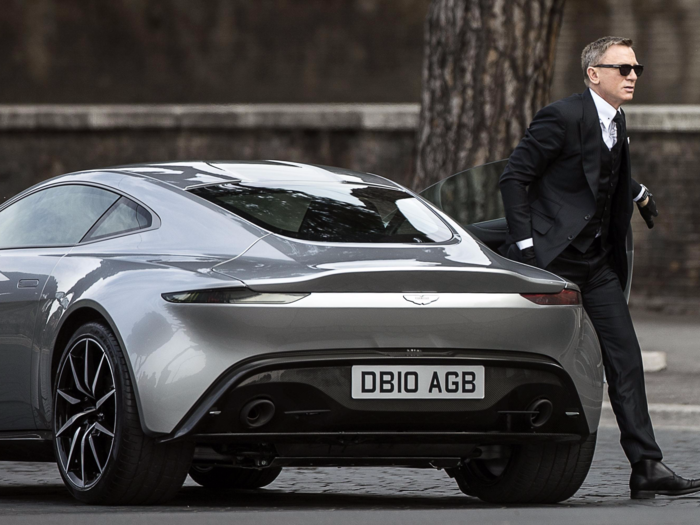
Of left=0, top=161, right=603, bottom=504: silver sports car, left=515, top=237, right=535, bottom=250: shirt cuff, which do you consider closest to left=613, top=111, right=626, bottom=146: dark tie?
left=515, top=237, right=535, bottom=250: shirt cuff

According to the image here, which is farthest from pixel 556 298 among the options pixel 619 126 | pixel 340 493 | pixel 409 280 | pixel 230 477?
pixel 230 477

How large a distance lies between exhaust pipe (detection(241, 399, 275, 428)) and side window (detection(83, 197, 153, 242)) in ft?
3.20

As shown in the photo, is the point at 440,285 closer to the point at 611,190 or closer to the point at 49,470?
the point at 611,190

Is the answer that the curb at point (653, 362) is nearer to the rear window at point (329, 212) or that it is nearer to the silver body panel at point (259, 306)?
the rear window at point (329, 212)

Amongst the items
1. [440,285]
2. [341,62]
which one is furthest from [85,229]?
[341,62]

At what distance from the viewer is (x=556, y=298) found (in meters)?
5.23

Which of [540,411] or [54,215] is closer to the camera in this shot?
[540,411]

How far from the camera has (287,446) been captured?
4961 millimetres

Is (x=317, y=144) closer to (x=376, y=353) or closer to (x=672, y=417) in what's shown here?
(x=672, y=417)

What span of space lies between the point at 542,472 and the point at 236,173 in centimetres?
164

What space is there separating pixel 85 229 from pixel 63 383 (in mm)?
714

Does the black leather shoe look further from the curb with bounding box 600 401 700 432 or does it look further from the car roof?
the curb with bounding box 600 401 700 432

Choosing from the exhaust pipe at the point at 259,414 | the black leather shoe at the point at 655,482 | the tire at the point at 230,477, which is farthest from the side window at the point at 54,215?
the black leather shoe at the point at 655,482

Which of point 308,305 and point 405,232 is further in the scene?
point 405,232
